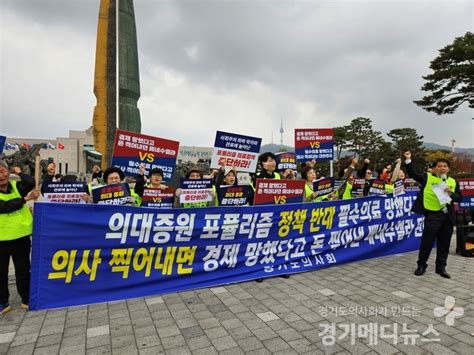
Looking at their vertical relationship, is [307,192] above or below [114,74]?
below

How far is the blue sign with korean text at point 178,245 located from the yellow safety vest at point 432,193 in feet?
2.89

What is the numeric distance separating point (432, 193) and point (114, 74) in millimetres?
15842

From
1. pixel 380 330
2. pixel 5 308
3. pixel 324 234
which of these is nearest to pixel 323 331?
pixel 380 330

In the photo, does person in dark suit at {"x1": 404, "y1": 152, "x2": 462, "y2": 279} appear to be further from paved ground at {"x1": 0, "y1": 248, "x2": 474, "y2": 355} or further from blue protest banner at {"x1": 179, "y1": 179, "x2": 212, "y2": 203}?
blue protest banner at {"x1": 179, "y1": 179, "x2": 212, "y2": 203}

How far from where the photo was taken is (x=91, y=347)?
8.54 feet

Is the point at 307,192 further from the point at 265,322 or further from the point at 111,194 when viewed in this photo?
the point at 111,194

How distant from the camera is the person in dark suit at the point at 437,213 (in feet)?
15.0

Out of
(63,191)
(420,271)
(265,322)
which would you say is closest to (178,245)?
(265,322)

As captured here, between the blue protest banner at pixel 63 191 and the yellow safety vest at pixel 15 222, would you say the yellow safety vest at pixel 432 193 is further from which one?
the yellow safety vest at pixel 15 222

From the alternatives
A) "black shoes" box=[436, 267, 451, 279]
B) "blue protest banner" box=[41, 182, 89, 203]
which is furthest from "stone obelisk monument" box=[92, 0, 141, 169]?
"black shoes" box=[436, 267, 451, 279]

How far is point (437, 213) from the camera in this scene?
4621mm

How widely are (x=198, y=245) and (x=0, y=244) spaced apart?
2.21m

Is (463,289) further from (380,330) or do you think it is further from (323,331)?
(323,331)

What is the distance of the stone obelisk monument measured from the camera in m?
15.5
